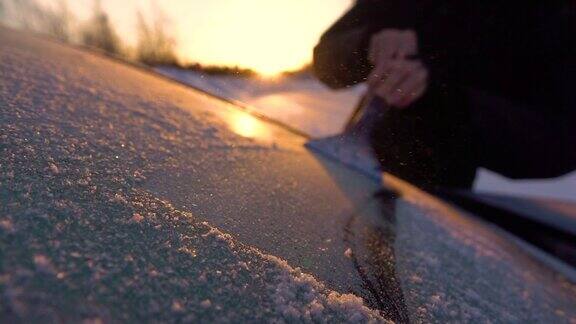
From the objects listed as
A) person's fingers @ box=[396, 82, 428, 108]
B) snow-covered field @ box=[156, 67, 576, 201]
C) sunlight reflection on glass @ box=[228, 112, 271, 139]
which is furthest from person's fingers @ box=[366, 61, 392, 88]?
sunlight reflection on glass @ box=[228, 112, 271, 139]

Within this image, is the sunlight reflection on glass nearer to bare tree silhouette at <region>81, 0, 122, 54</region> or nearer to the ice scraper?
the ice scraper

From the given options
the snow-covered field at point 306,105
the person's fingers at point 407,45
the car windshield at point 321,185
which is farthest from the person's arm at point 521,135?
the person's fingers at point 407,45

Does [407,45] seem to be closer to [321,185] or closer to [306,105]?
[321,185]

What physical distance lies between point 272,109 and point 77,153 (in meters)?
1.74

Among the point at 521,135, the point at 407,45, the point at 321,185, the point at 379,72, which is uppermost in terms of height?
the point at 407,45

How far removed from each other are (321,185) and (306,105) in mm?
1792

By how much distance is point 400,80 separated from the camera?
50.8 inches

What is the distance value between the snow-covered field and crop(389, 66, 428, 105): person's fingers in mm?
298

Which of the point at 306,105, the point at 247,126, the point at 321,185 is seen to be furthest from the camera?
the point at 306,105

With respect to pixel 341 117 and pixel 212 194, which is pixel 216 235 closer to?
pixel 212 194

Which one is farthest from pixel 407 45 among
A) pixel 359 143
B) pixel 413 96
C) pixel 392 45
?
pixel 359 143

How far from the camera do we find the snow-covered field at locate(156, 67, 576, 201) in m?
1.97

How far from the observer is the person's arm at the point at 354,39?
1090 mm

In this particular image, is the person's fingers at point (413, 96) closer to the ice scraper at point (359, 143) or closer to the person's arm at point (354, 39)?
the ice scraper at point (359, 143)
